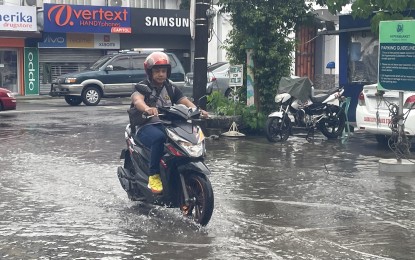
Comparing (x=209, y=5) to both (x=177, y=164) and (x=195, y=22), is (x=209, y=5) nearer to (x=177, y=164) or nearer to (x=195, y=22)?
(x=195, y=22)

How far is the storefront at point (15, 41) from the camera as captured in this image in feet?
105

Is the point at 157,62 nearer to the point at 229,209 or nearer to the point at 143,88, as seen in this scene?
the point at 143,88

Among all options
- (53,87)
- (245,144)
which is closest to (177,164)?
(245,144)

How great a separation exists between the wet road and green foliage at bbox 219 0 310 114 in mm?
2402

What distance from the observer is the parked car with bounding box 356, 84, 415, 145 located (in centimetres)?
1352

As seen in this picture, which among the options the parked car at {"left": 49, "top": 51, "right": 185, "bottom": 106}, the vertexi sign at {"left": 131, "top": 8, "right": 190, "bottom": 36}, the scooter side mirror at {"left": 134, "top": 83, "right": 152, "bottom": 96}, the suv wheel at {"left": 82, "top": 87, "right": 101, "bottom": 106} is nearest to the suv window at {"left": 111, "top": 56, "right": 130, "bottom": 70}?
the parked car at {"left": 49, "top": 51, "right": 185, "bottom": 106}

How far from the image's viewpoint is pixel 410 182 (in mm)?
10672

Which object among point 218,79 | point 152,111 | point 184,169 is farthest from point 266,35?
point 218,79

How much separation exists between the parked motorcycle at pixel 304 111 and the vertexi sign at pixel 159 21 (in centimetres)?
2088

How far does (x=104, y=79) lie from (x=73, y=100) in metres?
1.31

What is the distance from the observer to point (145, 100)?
28.6 ft

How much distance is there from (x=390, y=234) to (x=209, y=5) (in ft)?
29.6

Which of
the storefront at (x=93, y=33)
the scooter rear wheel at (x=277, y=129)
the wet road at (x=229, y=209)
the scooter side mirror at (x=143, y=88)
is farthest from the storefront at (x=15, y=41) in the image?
the scooter side mirror at (x=143, y=88)

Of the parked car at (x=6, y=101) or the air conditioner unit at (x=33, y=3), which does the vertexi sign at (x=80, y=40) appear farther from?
the parked car at (x=6, y=101)
